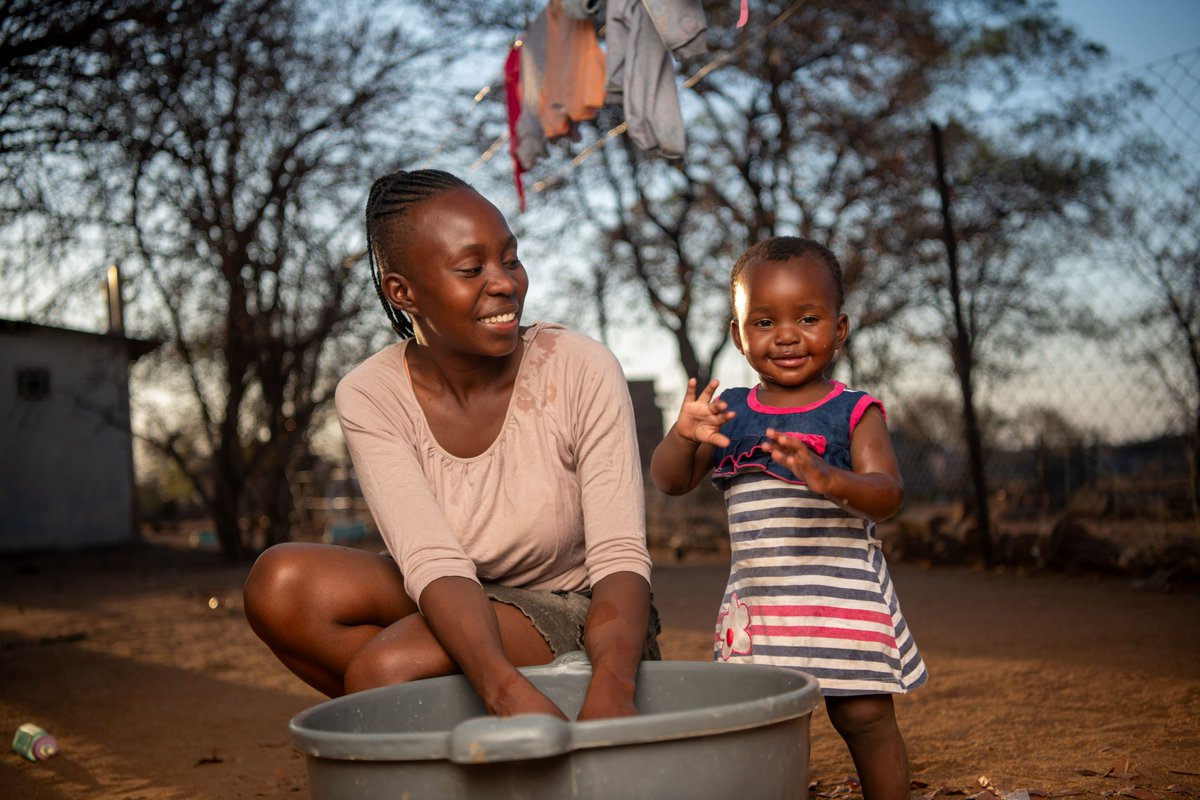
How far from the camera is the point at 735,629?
202 centimetres

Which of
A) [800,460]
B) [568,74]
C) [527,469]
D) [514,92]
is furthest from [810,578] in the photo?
[514,92]

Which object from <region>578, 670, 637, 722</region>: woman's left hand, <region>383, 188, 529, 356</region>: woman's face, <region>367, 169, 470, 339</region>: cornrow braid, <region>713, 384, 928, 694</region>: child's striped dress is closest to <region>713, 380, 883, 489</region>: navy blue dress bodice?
<region>713, 384, 928, 694</region>: child's striped dress

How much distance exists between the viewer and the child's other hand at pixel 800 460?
5.24 feet

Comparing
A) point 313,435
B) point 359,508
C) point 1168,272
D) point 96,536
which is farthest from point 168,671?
point 96,536

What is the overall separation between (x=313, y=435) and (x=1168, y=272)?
1029 centimetres

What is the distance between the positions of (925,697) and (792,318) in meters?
1.69

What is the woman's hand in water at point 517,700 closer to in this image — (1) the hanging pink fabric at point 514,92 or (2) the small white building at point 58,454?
(1) the hanging pink fabric at point 514,92

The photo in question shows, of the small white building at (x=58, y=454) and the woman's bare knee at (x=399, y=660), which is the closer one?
the woman's bare knee at (x=399, y=660)

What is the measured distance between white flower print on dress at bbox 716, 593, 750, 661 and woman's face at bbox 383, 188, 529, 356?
64 centimetres

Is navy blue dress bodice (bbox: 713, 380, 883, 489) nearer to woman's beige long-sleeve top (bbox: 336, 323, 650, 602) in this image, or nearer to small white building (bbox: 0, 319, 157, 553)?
woman's beige long-sleeve top (bbox: 336, 323, 650, 602)

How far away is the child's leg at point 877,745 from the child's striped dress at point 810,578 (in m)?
0.06

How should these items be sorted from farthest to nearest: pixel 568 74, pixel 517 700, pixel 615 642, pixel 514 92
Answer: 1. pixel 514 92
2. pixel 568 74
3. pixel 615 642
4. pixel 517 700

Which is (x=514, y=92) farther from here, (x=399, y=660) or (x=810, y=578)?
(x=399, y=660)

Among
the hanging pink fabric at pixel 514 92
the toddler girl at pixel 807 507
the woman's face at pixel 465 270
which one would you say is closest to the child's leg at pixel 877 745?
the toddler girl at pixel 807 507
